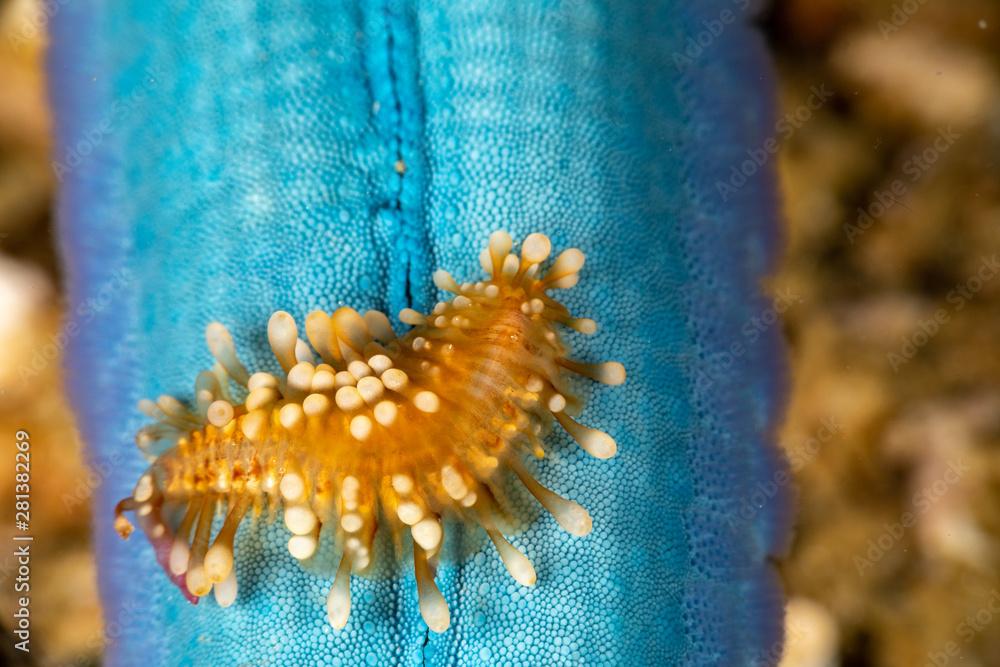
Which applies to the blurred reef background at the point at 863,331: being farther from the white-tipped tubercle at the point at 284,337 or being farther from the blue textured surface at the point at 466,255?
the white-tipped tubercle at the point at 284,337

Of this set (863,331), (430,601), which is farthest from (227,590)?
(863,331)

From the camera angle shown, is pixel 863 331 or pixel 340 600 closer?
pixel 340 600

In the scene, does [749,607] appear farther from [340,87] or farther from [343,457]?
[340,87]

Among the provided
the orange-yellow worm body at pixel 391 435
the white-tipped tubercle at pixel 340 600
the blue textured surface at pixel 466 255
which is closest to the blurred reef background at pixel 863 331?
the blue textured surface at pixel 466 255

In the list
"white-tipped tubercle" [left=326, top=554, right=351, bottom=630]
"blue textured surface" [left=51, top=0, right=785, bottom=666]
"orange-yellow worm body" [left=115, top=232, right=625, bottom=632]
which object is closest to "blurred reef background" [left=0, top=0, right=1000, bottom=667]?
"blue textured surface" [left=51, top=0, right=785, bottom=666]

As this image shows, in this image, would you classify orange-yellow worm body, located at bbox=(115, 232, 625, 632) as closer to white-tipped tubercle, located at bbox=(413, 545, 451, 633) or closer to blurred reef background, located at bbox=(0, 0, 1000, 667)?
white-tipped tubercle, located at bbox=(413, 545, 451, 633)

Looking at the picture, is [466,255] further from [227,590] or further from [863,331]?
[863,331]
